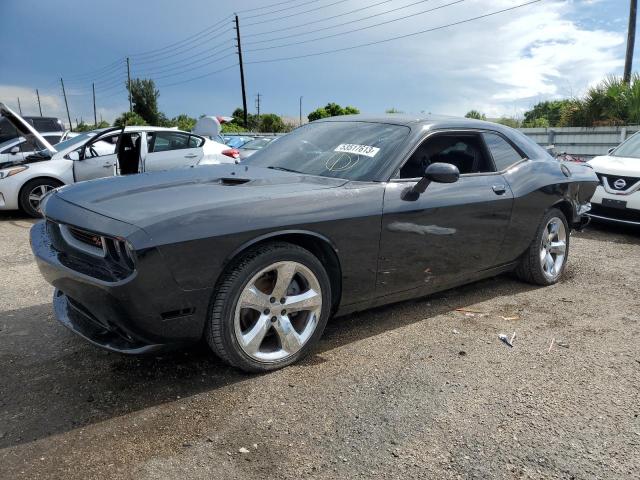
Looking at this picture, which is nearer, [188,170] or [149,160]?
[188,170]

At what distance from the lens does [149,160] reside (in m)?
8.55

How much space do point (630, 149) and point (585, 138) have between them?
7.74 metres

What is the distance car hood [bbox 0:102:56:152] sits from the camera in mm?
7718

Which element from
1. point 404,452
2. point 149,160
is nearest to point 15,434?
point 404,452

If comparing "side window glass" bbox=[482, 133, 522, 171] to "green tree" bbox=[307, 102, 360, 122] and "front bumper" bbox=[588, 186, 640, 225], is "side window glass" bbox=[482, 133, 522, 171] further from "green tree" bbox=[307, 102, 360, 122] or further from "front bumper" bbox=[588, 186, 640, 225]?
"green tree" bbox=[307, 102, 360, 122]

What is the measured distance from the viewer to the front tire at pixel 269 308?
8.80ft

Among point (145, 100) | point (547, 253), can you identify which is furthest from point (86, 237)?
point (145, 100)

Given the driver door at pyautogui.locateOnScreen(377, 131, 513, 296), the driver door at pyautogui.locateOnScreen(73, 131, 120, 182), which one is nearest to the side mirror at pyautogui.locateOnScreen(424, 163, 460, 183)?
the driver door at pyautogui.locateOnScreen(377, 131, 513, 296)

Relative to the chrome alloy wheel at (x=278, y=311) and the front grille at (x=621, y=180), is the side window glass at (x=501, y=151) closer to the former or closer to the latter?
the chrome alloy wheel at (x=278, y=311)

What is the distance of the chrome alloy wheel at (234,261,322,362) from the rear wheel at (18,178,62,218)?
663cm

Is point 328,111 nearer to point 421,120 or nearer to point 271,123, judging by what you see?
point 271,123

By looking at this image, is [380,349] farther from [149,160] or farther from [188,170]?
[149,160]

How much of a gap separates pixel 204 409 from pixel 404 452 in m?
0.99

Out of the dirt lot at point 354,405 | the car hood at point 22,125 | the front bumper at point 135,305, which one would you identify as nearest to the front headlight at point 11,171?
the car hood at point 22,125
